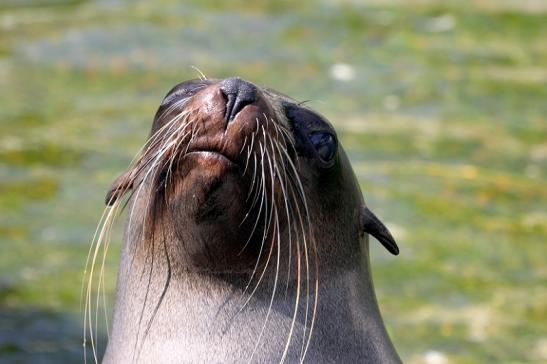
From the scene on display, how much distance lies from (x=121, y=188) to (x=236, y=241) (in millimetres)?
530

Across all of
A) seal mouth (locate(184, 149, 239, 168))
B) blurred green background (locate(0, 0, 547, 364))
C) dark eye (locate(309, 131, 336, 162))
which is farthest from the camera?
blurred green background (locate(0, 0, 547, 364))

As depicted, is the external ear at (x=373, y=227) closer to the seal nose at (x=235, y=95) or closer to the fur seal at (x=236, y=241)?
the fur seal at (x=236, y=241)

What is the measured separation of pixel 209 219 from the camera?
3.66 meters

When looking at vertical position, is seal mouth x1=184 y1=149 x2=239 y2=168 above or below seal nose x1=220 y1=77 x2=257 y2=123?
below

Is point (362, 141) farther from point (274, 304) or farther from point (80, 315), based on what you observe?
point (274, 304)

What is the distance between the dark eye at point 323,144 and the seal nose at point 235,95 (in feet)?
1.15

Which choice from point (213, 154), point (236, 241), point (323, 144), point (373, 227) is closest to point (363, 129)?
point (373, 227)

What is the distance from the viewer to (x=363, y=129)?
30.5 ft

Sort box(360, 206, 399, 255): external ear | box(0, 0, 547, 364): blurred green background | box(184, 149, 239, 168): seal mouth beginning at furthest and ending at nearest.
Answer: box(0, 0, 547, 364): blurred green background
box(360, 206, 399, 255): external ear
box(184, 149, 239, 168): seal mouth

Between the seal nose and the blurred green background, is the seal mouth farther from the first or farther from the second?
the blurred green background

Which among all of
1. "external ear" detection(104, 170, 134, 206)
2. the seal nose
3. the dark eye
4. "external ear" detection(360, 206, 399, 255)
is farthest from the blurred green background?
the seal nose

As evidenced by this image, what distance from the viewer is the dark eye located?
398 centimetres

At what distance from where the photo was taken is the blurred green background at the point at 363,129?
22.1 ft

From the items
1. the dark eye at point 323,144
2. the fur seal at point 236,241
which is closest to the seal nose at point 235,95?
the fur seal at point 236,241
